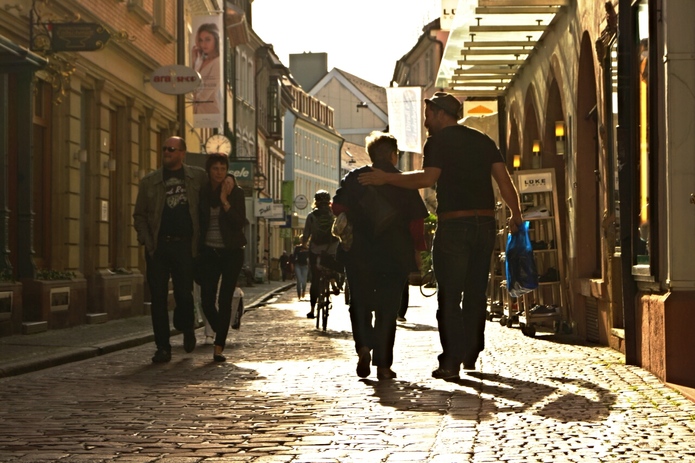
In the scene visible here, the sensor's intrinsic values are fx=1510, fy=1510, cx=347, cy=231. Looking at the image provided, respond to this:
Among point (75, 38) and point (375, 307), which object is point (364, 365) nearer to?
point (375, 307)

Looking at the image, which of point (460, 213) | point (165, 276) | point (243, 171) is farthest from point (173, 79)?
point (243, 171)

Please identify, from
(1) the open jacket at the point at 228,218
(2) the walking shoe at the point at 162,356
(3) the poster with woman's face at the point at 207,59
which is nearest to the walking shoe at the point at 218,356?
(2) the walking shoe at the point at 162,356

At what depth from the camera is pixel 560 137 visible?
1814 centimetres

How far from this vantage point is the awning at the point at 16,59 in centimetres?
1494

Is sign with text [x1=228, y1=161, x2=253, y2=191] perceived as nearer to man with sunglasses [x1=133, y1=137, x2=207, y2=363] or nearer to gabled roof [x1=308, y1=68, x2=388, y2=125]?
man with sunglasses [x1=133, y1=137, x2=207, y2=363]

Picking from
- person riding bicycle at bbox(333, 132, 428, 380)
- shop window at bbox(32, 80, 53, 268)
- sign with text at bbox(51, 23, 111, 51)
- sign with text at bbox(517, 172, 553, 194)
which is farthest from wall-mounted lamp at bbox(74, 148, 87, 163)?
person riding bicycle at bbox(333, 132, 428, 380)

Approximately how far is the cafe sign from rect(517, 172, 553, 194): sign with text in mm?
9401

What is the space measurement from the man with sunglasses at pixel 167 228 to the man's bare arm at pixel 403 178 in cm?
241

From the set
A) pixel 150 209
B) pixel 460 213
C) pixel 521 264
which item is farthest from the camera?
pixel 521 264

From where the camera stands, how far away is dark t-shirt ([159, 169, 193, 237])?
12484mm

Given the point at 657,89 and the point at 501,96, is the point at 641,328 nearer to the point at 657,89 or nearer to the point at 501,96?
the point at 657,89

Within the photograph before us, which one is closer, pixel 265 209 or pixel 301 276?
pixel 301 276

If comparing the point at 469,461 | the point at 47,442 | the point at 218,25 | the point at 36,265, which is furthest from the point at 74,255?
the point at 218,25

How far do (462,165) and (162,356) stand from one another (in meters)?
3.33
